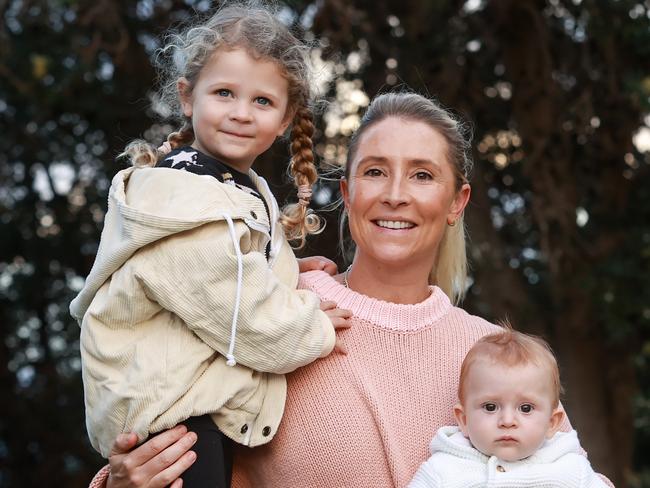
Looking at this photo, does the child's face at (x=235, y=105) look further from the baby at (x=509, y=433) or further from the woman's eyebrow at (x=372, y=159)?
the baby at (x=509, y=433)

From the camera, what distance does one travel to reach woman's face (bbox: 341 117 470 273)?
306cm

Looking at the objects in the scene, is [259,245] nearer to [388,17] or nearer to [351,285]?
[351,285]

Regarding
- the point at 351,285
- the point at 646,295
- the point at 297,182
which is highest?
the point at 297,182

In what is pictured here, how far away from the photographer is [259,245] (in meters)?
2.89

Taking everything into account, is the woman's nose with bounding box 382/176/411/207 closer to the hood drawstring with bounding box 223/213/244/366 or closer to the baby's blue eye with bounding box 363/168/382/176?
the baby's blue eye with bounding box 363/168/382/176

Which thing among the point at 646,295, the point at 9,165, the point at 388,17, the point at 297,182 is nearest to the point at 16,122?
the point at 9,165

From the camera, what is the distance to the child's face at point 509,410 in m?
2.62

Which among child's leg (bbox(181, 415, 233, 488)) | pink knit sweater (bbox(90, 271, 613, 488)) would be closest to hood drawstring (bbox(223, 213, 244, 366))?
child's leg (bbox(181, 415, 233, 488))

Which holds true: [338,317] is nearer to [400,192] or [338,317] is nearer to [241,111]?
[400,192]

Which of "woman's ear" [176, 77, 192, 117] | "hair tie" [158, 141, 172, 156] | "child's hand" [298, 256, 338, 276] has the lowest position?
"child's hand" [298, 256, 338, 276]

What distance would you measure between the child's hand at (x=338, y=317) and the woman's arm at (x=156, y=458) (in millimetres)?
492

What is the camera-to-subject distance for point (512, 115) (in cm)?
711

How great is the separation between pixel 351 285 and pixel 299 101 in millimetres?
555

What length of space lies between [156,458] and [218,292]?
435 millimetres
